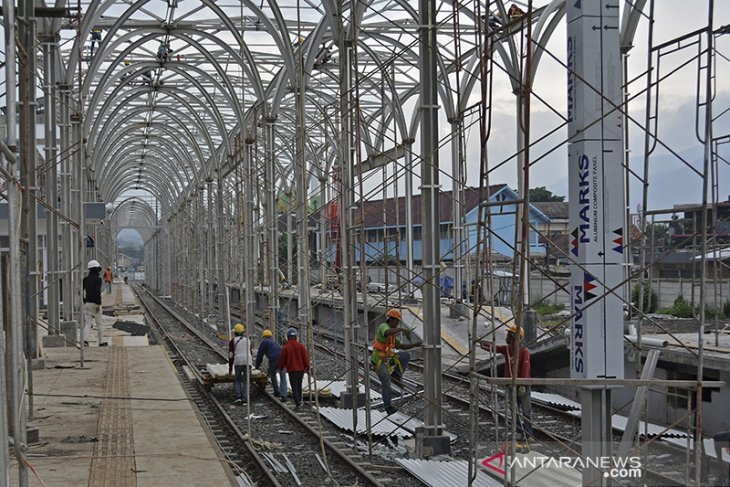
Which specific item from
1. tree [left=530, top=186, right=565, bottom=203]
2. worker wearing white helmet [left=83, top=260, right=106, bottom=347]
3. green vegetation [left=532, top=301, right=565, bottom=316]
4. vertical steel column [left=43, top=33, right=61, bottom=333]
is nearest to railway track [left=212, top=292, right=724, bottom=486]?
worker wearing white helmet [left=83, top=260, right=106, bottom=347]

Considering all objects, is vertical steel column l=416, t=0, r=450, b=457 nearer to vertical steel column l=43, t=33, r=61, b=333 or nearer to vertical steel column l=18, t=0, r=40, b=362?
vertical steel column l=18, t=0, r=40, b=362

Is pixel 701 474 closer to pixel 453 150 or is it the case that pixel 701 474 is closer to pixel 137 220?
pixel 453 150

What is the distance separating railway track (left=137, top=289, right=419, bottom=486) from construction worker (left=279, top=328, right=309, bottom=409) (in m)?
0.33

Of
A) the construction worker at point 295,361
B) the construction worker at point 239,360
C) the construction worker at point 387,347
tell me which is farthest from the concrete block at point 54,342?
the construction worker at point 387,347

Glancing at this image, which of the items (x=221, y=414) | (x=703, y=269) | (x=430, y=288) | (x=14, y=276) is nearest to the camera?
(x=703, y=269)

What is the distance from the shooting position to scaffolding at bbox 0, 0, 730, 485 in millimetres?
7172

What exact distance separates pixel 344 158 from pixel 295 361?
3597 millimetres

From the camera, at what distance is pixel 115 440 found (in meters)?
10.5

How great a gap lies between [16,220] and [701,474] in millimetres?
5312

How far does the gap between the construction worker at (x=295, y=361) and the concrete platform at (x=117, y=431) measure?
1.88 meters

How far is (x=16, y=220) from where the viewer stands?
6.70 metres

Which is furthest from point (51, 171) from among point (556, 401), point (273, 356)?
point (556, 401)

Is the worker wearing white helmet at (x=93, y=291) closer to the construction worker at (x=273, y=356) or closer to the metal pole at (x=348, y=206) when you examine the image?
the construction worker at (x=273, y=356)

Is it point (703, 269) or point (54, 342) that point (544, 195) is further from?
point (703, 269)
